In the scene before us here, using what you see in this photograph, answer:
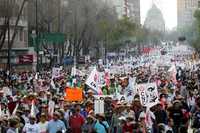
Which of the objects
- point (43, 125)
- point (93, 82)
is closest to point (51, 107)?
point (43, 125)

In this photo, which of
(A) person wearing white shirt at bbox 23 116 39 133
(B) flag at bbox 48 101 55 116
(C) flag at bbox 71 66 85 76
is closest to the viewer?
(A) person wearing white shirt at bbox 23 116 39 133

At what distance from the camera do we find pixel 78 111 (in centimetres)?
1580

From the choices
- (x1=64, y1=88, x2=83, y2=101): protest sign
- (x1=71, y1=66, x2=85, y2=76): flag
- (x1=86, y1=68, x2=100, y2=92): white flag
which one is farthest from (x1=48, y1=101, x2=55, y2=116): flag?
(x1=71, y1=66, x2=85, y2=76): flag

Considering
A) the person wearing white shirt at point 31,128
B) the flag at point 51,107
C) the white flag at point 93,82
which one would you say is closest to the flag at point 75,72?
the white flag at point 93,82

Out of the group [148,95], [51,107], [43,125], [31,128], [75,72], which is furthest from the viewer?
[75,72]

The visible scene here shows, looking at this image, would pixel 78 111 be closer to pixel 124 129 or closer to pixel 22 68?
pixel 124 129

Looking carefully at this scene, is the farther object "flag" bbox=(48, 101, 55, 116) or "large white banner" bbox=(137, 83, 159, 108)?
"flag" bbox=(48, 101, 55, 116)

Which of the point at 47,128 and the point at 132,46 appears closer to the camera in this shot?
the point at 47,128

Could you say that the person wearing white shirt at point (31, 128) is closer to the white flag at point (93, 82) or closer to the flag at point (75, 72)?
the white flag at point (93, 82)

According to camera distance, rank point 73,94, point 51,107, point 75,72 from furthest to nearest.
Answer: point 75,72
point 73,94
point 51,107

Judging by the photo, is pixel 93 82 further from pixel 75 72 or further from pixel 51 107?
pixel 75 72

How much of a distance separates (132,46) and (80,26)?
67.4 metres

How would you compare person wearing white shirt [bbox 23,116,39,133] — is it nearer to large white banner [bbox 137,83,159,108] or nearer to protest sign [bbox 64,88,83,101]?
large white banner [bbox 137,83,159,108]

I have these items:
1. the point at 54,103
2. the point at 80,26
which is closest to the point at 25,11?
the point at 80,26
